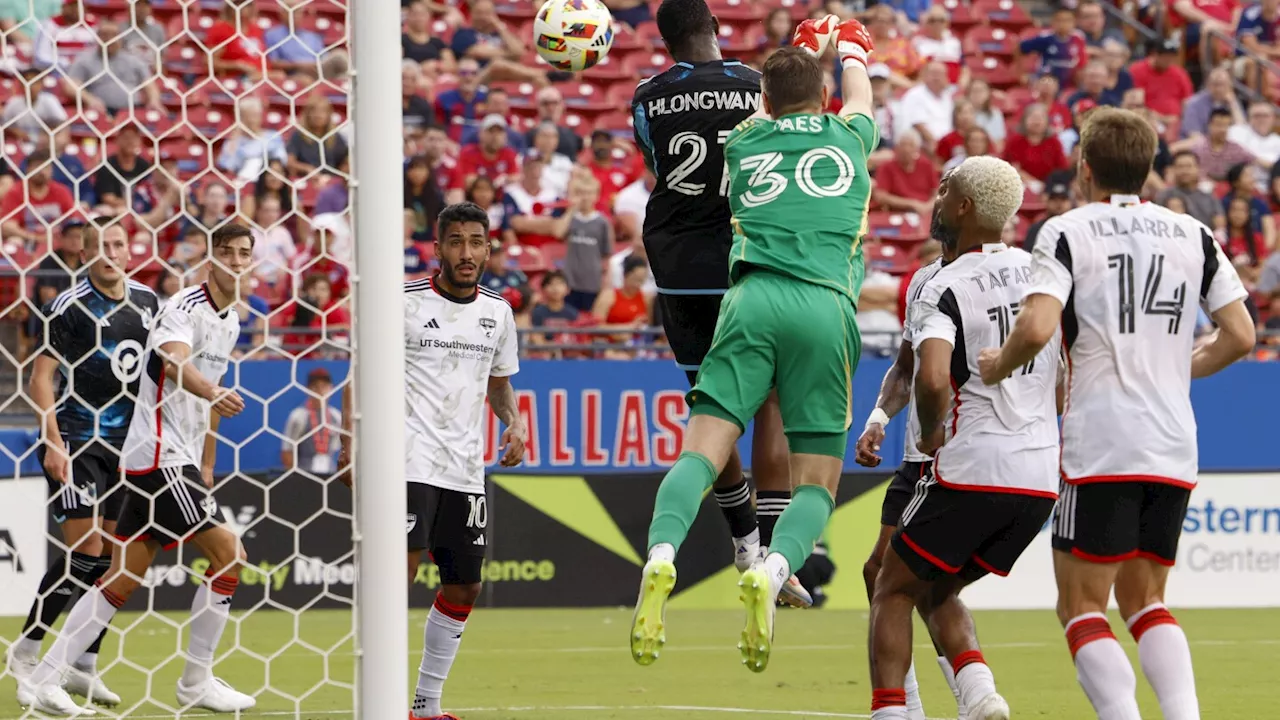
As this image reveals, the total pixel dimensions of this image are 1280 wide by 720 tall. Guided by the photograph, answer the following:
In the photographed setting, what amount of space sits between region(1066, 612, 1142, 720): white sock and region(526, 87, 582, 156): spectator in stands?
40.6 feet

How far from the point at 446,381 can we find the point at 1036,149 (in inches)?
449

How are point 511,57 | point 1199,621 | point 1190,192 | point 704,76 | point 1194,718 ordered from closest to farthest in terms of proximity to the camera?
point 1194,718, point 704,76, point 1199,621, point 1190,192, point 511,57

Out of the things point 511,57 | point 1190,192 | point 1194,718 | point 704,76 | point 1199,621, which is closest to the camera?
point 1194,718

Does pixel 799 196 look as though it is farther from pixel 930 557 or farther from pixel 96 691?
pixel 96 691

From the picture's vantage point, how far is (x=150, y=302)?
9.29 metres

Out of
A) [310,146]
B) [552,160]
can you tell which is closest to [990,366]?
[310,146]

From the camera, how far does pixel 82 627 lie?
833 centimetres

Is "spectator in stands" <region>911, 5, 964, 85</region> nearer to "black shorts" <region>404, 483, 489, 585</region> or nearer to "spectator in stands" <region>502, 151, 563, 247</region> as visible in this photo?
"spectator in stands" <region>502, 151, 563, 247</region>

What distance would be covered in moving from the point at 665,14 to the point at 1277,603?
9.17 metres

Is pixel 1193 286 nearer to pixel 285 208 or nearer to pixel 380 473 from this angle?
pixel 380 473

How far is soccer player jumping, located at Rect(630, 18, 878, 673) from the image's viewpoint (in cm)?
655

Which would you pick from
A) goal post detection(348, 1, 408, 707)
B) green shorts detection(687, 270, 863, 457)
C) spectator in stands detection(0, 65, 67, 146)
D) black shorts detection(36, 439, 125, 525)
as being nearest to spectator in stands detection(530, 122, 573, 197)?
spectator in stands detection(0, 65, 67, 146)

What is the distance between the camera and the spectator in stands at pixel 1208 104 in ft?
62.6

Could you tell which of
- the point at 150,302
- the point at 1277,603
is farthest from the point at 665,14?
the point at 1277,603
